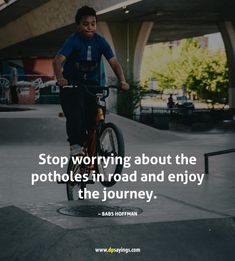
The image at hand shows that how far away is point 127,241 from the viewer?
4.64m

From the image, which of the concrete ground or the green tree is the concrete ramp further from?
the green tree

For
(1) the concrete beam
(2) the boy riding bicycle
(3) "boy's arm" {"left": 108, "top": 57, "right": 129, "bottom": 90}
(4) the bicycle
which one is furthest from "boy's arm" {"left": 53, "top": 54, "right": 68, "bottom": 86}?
(1) the concrete beam

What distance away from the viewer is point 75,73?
6.64m

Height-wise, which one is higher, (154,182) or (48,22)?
(48,22)

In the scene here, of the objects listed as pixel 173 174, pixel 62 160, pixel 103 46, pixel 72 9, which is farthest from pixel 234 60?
pixel 103 46

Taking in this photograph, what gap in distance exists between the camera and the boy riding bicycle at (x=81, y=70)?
6473 millimetres

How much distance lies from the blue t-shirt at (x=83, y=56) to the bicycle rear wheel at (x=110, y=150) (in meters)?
0.52

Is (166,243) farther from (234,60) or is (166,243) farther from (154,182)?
(234,60)

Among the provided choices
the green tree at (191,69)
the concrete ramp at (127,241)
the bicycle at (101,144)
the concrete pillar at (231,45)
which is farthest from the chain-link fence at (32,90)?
the concrete ramp at (127,241)

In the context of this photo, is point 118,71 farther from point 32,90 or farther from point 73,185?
point 32,90

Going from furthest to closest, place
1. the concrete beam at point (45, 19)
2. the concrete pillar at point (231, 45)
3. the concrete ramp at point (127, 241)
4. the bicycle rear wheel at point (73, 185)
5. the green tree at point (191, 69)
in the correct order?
the green tree at point (191, 69), the concrete pillar at point (231, 45), the concrete beam at point (45, 19), the bicycle rear wheel at point (73, 185), the concrete ramp at point (127, 241)

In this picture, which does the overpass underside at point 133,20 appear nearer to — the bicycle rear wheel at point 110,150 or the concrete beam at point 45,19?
the concrete beam at point 45,19

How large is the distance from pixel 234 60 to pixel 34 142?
67.8 feet

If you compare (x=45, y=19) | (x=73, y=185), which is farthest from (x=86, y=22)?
(x=45, y=19)
